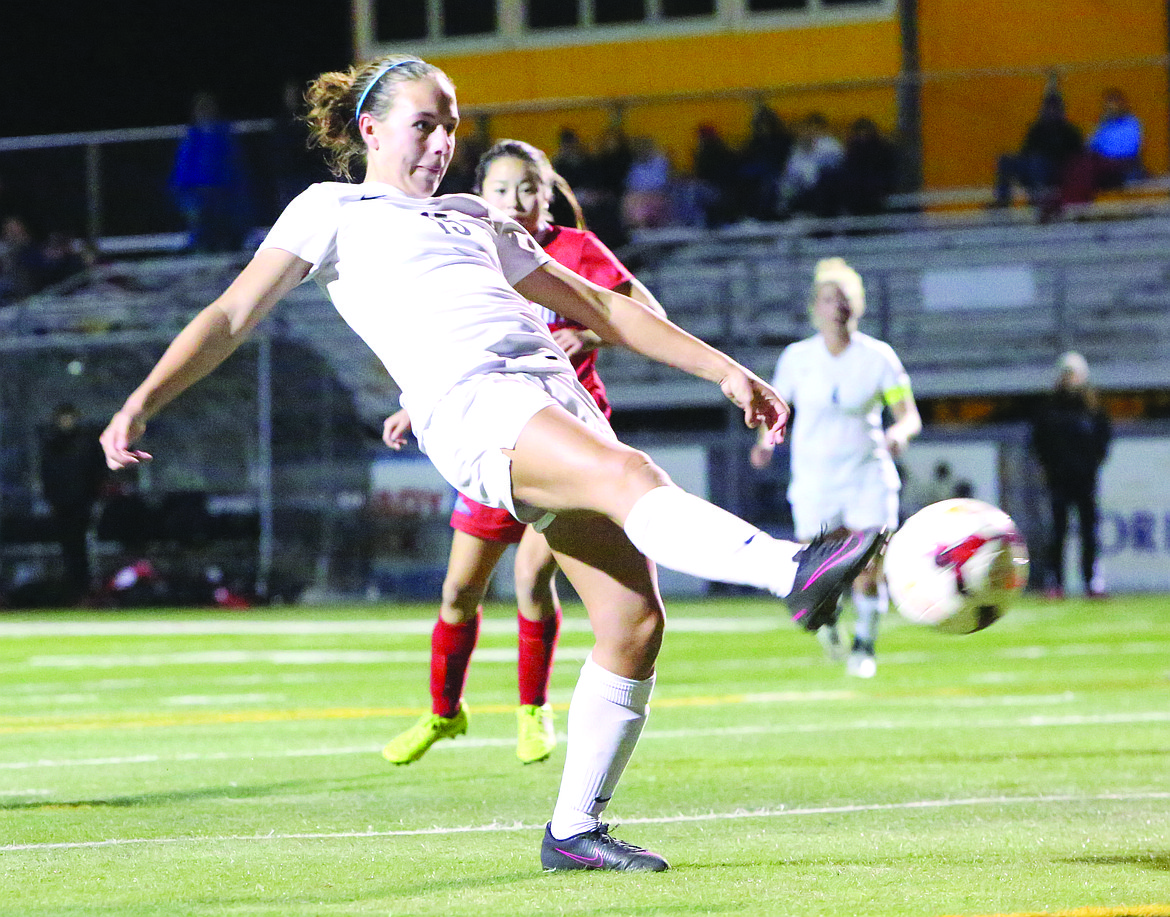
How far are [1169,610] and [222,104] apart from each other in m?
17.0

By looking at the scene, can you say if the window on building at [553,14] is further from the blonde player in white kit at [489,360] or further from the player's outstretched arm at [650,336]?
the player's outstretched arm at [650,336]

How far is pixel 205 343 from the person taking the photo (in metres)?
4.60

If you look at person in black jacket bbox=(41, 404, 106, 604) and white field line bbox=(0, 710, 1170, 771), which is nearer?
white field line bbox=(0, 710, 1170, 771)

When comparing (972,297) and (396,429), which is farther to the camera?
(972,297)

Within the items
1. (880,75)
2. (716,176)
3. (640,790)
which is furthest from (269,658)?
(880,75)

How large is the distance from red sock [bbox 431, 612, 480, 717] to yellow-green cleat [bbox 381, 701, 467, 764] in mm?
27

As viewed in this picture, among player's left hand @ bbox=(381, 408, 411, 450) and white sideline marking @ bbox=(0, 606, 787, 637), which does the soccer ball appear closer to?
player's left hand @ bbox=(381, 408, 411, 450)

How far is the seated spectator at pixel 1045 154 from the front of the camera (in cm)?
2138

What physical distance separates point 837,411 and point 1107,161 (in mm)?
10919

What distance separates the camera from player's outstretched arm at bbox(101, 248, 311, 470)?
4.51 meters

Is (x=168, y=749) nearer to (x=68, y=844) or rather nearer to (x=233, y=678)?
(x=68, y=844)

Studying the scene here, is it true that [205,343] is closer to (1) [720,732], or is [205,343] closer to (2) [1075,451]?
(1) [720,732]

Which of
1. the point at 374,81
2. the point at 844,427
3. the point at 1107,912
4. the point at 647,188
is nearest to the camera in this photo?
the point at 1107,912

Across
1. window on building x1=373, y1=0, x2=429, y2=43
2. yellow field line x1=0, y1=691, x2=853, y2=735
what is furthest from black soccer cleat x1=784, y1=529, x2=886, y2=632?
window on building x1=373, y1=0, x2=429, y2=43
